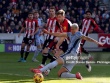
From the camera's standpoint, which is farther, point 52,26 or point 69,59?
point 52,26

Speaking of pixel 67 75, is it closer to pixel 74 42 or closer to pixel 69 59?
pixel 69 59

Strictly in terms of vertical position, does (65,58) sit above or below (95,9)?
above

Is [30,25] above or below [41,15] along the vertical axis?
above

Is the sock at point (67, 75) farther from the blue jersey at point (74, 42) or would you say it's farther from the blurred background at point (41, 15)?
the blurred background at point (41, 15)

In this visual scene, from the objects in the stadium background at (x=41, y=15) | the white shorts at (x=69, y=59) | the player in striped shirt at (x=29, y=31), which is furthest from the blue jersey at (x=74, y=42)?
the stadium background at (x=41, y=15)

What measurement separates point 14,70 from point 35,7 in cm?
1700

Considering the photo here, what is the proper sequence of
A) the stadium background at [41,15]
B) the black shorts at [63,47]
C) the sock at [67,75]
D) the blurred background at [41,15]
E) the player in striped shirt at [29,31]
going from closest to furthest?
the sock at [67,75]
the black shorts at [63,47]
the player in striped shirt at [29,31]
the stadium background at [41,15]
the blurred background at [41,15]

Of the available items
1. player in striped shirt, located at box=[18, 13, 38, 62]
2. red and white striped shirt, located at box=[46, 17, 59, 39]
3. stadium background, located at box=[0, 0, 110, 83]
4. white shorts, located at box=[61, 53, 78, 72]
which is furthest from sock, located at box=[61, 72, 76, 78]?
stadium background, located at box=[0, 0, 110, 83]

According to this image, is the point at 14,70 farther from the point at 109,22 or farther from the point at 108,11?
the point at 108,11

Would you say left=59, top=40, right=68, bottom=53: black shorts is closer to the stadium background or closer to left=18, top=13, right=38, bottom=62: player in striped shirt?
left=18, top=13, right=38, bottom=62: player in striped shirt

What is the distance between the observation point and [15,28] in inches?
1194

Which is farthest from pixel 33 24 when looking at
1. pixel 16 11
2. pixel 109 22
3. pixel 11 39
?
pixel 109 22

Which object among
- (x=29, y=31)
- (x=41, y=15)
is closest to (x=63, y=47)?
(x=29, y=31)

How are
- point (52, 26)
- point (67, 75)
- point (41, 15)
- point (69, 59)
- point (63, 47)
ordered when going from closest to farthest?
1. point (69, 59)
2. point (67, 75)
3. point (63, 47)
4. point (52, 26)
5. point (41, 15)
